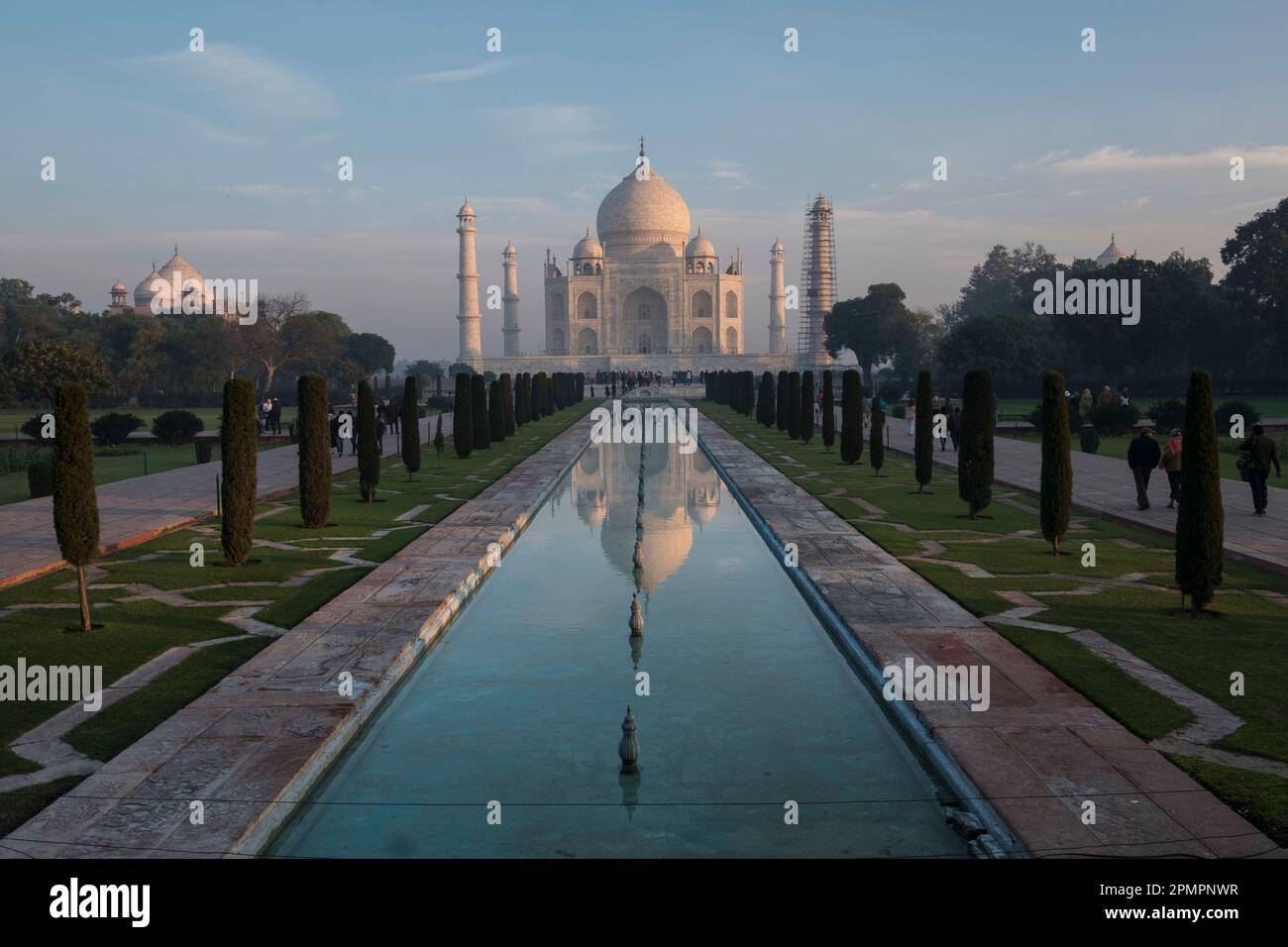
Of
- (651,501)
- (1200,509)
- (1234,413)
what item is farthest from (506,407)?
(1200,509)

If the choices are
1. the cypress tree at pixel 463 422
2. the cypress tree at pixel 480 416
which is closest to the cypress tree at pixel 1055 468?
the cypress tree at pixel 463 422

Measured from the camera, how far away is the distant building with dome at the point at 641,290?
7944 centimetres

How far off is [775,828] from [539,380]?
3285 centimetres

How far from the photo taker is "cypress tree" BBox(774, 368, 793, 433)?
2894 centimetres

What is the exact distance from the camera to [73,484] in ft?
27.7

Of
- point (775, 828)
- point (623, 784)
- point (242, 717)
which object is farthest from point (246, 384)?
point (775, 828)

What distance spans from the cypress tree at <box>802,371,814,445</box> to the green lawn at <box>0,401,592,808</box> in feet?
37.5

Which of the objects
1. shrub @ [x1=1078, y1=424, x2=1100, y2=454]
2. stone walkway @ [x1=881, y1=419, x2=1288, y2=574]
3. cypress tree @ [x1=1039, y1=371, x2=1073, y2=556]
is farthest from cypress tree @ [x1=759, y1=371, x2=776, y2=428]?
cypress tree @ [x1=1039, y1=371, x2=1073, y2=556]

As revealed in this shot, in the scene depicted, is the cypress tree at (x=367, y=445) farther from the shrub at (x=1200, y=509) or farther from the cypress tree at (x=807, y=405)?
the cypress tree at (x=807, y=405)

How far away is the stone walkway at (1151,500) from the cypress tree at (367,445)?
828 centimetres

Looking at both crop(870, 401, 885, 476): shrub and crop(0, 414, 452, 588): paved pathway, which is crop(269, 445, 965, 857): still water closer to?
crop(0, 414, 452, 588): paved pathway
